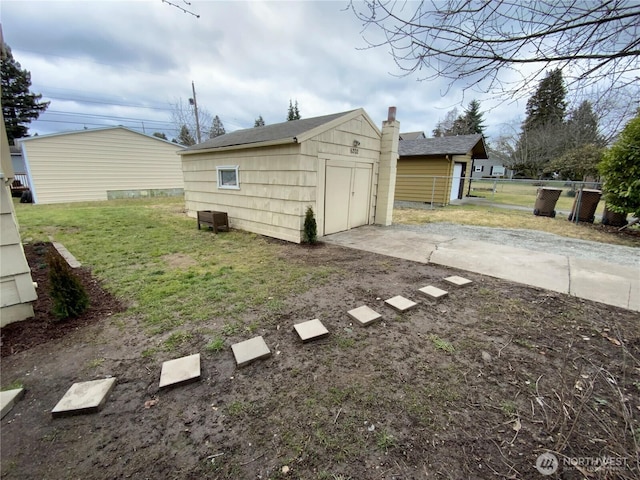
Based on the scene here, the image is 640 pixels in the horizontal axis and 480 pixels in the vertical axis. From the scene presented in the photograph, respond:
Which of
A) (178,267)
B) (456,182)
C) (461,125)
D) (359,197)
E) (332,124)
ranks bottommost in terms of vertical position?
(178,267)

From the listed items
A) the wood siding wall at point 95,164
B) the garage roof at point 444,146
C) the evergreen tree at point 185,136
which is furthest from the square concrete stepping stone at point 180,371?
the evergreen tree at point 185,136

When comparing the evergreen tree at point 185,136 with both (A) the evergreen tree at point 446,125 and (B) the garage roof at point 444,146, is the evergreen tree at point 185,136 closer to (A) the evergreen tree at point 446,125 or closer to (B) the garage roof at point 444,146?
(B) the garage roof at point 444,146

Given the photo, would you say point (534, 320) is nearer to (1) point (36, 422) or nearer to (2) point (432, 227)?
(1) point (36, 422)

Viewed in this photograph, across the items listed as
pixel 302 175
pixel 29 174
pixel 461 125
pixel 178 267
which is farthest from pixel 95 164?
pixel 461 125

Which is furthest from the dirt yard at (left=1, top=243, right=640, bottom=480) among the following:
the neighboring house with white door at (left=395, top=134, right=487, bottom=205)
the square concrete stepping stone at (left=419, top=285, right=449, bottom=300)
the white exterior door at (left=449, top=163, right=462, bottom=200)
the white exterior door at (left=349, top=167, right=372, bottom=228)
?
the white exterior door at (left=449, top=163, right=462, bottom=200)

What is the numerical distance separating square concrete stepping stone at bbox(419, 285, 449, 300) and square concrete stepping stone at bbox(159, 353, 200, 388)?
2723 mm

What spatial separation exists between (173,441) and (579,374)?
297 centimetres

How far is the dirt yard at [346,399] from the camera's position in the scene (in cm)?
A: 140

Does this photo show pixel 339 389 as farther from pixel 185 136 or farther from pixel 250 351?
pixel 185 136

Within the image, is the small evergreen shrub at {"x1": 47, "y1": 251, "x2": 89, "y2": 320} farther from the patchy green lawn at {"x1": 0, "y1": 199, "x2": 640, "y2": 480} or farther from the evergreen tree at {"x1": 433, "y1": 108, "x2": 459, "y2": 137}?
the evergreen tree at {"x1": 433, "y1": 108, "x2": 459, "y2": 137}

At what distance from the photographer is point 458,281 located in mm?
3789

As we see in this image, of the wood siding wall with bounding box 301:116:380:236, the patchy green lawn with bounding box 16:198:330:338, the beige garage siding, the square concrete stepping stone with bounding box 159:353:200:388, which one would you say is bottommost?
the patchy green lawn with bounding box 16:198:330:338
